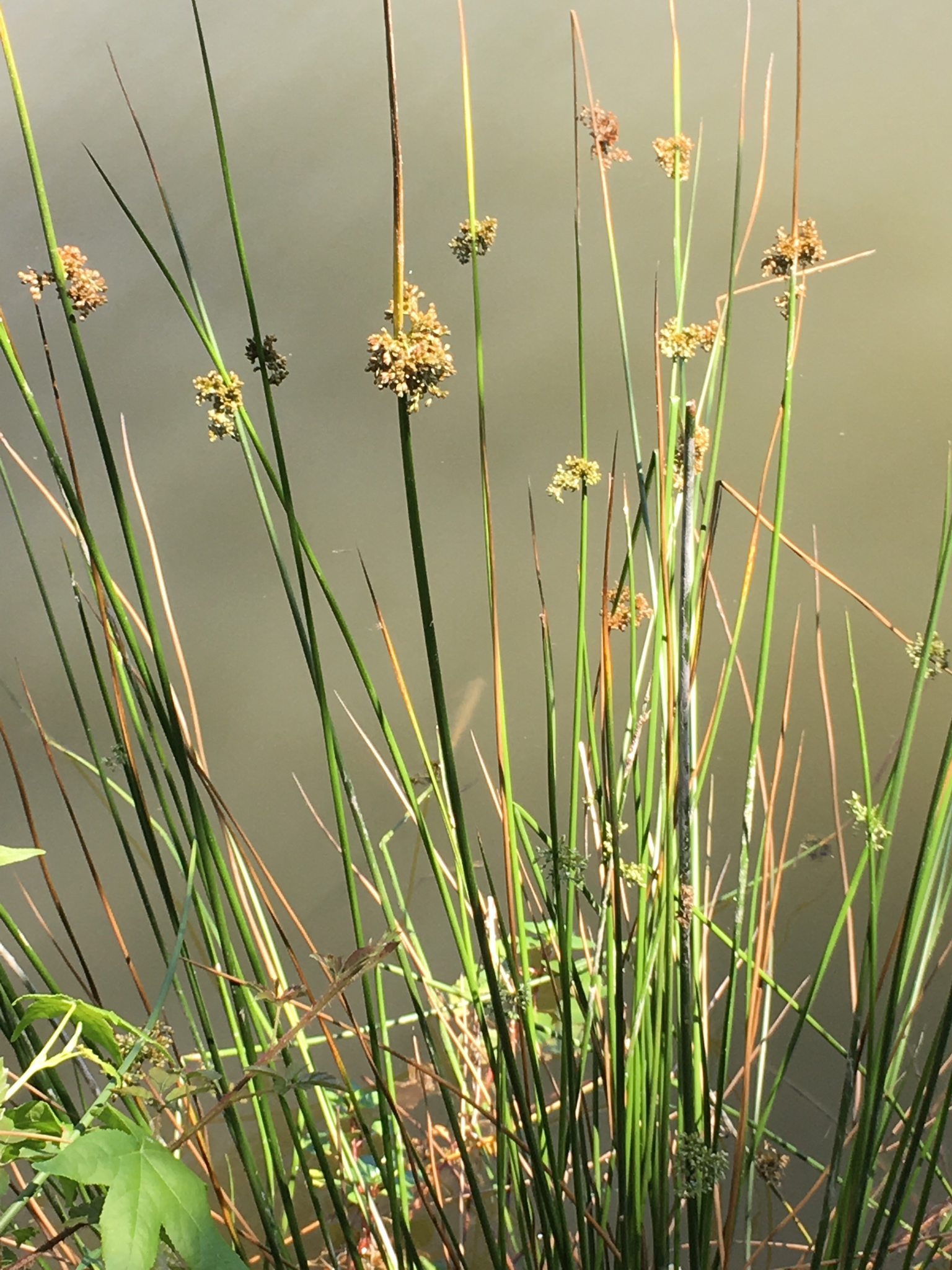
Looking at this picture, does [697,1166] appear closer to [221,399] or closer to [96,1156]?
[96,1156]

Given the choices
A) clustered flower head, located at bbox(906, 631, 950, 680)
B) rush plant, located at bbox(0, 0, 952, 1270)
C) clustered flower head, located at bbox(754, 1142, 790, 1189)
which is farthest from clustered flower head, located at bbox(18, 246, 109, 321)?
clustered flower head, located at bbox(754, 1142, 790, 1189)

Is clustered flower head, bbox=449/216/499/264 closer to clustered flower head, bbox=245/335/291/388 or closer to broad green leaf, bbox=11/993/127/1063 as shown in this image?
clustered flower head, bbox=245/335/291/388

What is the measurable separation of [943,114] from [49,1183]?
1681mm

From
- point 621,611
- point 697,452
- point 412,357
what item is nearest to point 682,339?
point 697,452

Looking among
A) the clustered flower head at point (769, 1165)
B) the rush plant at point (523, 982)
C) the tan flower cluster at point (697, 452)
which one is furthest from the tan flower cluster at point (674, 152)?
the clustered flower head at point (769, 1165)

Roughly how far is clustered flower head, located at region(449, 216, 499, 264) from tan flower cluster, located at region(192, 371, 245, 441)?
134mm

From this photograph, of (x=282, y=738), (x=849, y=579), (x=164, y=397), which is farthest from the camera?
(x=164, y=397)

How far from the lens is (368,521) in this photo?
1352 millimetres

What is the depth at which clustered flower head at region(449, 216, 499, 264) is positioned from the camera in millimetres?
427

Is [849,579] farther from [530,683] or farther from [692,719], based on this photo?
[692,719]

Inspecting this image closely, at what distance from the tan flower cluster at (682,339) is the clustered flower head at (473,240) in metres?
0.14

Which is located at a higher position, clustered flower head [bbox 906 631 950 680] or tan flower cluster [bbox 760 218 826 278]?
tan flower cluster [bbox 760 218 826 278]

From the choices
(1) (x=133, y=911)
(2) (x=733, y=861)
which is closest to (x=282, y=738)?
(1) (x=133, y=911)

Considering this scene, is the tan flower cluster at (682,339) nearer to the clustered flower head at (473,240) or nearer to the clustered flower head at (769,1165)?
the clustered flower head at (473,240)
